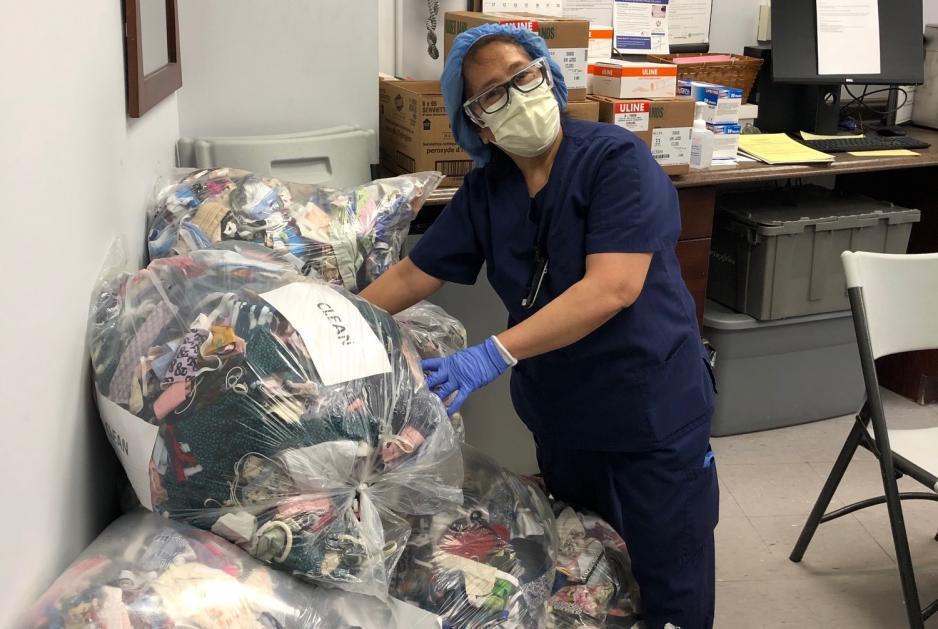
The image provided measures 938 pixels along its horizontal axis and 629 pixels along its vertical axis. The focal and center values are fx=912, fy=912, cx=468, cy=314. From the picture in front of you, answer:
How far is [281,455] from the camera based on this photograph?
1070 mm

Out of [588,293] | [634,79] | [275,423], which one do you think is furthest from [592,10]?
[275,423]

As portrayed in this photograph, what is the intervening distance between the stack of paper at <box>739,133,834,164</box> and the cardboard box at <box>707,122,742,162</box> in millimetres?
89

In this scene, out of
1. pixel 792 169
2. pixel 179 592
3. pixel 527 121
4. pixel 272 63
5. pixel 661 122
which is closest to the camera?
pixel 179 592

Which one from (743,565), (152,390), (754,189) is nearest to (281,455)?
(152,390)

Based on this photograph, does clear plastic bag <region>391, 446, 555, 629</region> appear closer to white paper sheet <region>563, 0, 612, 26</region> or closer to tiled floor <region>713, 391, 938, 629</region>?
tiled floor <region>713, 391, 938, 629</region>

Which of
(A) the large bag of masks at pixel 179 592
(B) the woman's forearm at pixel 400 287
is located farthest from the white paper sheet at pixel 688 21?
(A) the large bag of masks at pixel 179 592

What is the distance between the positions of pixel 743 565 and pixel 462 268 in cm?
118

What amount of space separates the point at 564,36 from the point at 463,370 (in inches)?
49.6

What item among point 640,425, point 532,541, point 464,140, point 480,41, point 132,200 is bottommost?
point 532,541

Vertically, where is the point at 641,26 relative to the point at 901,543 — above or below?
above

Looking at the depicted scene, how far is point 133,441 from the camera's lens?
43.9 inches

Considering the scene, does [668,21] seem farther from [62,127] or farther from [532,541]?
[62,127]

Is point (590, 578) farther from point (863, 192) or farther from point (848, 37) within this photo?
point (863, 192)

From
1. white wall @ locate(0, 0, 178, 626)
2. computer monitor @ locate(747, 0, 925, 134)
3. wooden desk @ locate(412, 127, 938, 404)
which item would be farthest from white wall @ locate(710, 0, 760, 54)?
white wall @ locate(0, 0, 178, 626)
